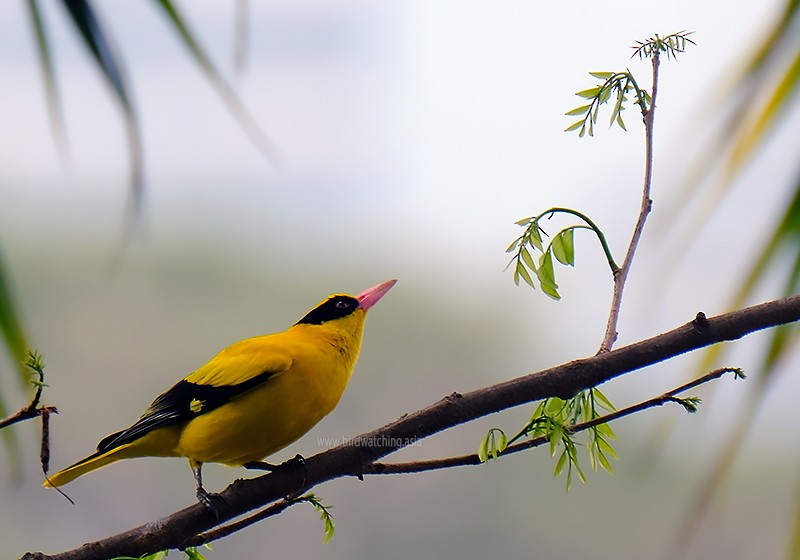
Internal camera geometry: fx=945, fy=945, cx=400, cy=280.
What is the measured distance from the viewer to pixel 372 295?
142 cm

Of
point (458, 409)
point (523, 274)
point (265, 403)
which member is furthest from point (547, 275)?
point (265, 403)

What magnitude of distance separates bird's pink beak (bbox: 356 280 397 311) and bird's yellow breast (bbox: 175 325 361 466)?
0.37 feet

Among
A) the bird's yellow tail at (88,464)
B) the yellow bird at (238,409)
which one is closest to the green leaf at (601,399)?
the yellow bird at (238,409)

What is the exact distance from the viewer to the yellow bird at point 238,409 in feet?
3.94

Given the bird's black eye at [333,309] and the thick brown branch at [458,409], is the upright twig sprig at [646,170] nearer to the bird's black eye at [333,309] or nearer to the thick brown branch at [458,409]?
the thick brown branch at [458,409]

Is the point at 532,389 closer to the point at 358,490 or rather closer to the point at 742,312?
the point at 742,312

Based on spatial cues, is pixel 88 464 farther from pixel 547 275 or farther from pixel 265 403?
pixel 547 275

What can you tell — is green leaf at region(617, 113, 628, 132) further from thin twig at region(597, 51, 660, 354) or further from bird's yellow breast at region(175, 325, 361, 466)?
bird's yellow breast at region(175, 325, 361, 466)

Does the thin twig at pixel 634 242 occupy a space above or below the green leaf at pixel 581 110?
below

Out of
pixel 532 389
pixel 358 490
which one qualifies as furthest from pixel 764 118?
pixel 358 490

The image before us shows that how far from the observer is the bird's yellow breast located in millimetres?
1201

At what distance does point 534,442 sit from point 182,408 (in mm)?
619

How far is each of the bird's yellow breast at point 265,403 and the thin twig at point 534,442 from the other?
417 millimetres

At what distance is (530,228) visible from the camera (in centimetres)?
79
